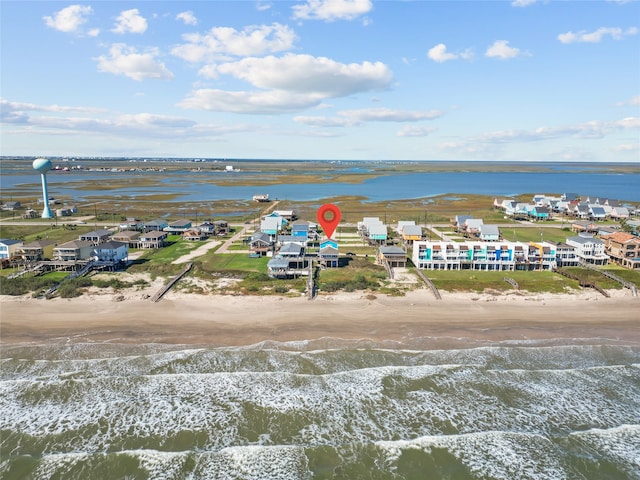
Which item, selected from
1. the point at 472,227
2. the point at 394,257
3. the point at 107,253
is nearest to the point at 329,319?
the point at 394,257

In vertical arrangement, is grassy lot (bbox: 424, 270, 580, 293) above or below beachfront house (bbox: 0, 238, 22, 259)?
below

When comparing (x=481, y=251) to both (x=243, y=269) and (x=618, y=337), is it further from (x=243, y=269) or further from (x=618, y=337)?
(x=243, y=269)

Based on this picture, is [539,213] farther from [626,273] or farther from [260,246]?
[260,246]

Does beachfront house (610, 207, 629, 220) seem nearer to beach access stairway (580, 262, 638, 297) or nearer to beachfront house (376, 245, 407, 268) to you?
beach access stairway (580, 262, 638, 297)

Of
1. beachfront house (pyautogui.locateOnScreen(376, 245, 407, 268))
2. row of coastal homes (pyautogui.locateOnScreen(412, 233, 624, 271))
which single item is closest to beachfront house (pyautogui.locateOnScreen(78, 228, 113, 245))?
beachfront house (pyautogui.locateOnScreen(376, 245, 407, 268))

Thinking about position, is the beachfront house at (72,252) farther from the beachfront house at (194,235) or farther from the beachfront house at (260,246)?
the beachfront house at (260,246)

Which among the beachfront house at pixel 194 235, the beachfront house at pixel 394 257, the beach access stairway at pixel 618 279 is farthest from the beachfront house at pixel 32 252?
the beach access stairway at pixel 618 279

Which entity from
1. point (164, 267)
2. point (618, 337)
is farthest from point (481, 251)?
point (164, 267)
